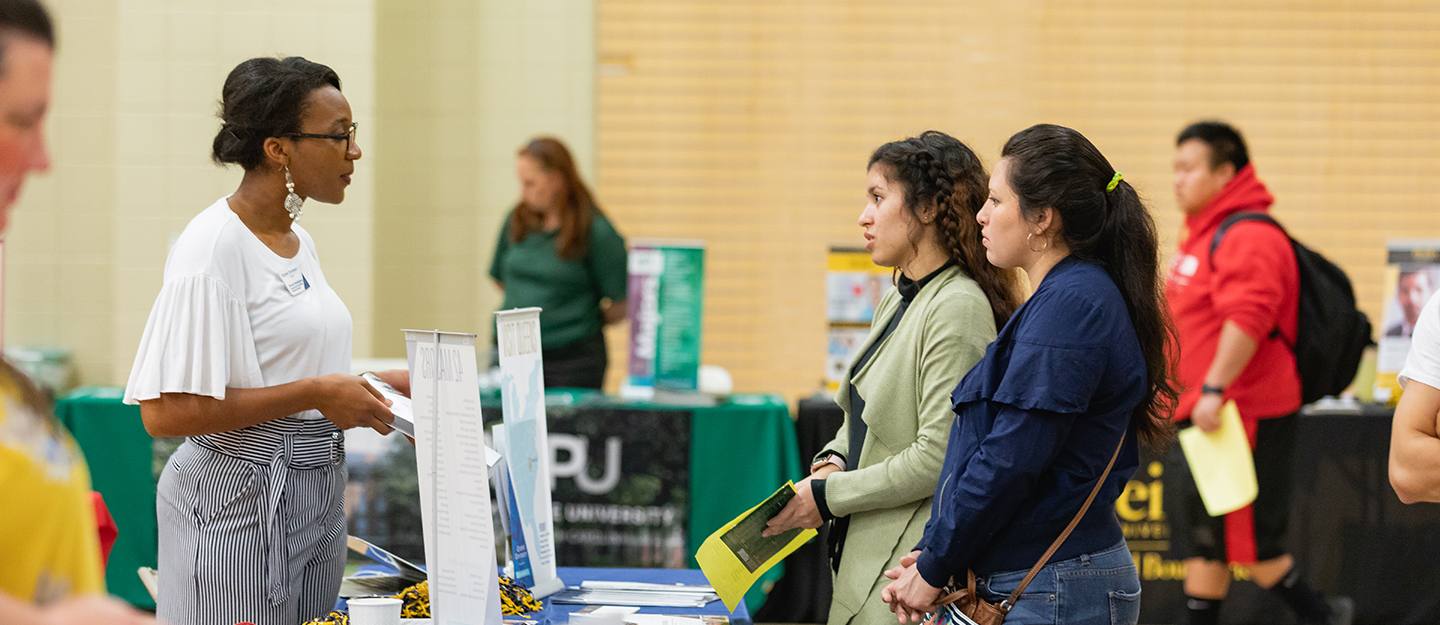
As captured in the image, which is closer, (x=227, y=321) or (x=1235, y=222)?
(x=227, y=321)

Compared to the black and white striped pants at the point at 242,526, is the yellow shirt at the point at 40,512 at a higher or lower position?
higher

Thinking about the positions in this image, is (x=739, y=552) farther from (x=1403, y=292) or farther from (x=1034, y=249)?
(x=1403, y=292)

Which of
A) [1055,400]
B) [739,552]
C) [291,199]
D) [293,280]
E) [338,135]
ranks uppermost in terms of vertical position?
[338,135]

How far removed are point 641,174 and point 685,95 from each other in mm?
467

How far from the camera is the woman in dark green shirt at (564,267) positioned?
4520mm

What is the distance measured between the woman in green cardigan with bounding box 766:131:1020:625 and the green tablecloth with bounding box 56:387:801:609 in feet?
5.97

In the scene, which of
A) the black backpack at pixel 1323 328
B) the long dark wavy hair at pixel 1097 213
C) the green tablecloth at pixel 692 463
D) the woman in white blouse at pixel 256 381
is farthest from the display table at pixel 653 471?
the long dark wavy hair at pixel 1097 213

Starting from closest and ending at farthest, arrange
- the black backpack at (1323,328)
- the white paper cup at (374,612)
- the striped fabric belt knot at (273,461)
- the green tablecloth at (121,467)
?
the white paper cup at (374,612) < the striped fabric belt knot at (273,461) < the black backpack at (1323,328) < the green tablecloth at (121,467)

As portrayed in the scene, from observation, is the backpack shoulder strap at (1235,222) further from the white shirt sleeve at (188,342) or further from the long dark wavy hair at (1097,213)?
the white shirt sleeve at (188,342)

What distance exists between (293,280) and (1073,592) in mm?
1408

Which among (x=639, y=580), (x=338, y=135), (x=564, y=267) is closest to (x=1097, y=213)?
(x=639, y=580)

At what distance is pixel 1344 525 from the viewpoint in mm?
4156

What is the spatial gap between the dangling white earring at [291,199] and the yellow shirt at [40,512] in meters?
1.22

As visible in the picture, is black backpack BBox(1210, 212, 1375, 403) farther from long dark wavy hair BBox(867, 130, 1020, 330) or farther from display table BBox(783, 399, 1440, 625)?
long dark wavy hair BBox(867, 130, 1020, 330)
